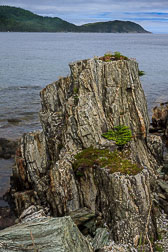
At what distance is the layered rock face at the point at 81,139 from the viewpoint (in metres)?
17.6

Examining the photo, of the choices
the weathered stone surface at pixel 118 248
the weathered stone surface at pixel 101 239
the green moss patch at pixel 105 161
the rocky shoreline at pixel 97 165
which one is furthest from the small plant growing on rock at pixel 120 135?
the weathered stone surface at pixel 118 248

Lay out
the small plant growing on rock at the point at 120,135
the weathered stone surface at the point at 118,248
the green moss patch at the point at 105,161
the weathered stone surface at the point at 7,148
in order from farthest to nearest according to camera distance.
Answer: the weathered stone surface at the point at 7,148
the small plant growing on rock at the point at 120,135
the green moss patch at the point at 105,161
the weathered stone surface at the point at 118,248

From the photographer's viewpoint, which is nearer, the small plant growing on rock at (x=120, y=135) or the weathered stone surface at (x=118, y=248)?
the weathered stone surface at (x=118, y=248)

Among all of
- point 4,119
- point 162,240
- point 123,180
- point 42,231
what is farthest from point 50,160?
point 4,119

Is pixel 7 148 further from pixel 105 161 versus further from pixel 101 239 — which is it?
pixel 101 239

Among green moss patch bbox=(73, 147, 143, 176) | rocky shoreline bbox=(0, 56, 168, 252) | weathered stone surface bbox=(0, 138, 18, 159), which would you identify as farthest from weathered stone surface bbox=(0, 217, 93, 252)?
weathered stone surface bbox=(0, 138, 18, 159)

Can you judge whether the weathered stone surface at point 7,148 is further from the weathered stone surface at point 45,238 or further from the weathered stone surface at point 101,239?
the weathered stone surface at point 45,238

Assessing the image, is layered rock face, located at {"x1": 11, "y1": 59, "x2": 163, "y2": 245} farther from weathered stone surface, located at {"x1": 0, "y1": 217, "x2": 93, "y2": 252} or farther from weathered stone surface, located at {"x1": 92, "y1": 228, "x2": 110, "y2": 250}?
weathered stone surface, located at {"x1": 0, "y1": 217, "x2": 93, "y2": 252}

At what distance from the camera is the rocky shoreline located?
1538cm

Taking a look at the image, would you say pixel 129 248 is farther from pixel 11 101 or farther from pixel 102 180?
pixel 11 101

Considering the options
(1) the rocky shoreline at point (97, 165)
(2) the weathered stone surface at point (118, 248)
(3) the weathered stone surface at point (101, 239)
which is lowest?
(2) the weathered stone surface at point (118, 248)

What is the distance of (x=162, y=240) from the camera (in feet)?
51.4

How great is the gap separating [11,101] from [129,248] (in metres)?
39.4

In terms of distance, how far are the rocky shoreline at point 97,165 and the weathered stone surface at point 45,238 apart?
1361mm
